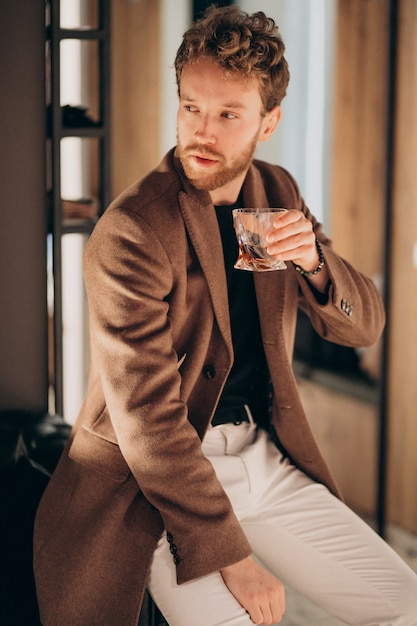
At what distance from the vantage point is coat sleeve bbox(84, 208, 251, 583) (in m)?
1.67

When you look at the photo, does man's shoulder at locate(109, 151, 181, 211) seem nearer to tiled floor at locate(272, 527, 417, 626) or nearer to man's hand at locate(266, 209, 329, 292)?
man's hand at locate(266, 209, 329, 292)

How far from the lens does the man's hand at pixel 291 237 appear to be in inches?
64.9

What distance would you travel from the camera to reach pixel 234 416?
1.92 metres

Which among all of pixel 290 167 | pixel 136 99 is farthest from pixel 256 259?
pixel 136 99

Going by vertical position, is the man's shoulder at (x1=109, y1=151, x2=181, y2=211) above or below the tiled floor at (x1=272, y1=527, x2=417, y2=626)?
above

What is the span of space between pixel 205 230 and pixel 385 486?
7.10 ft

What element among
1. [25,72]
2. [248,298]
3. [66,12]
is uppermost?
[66,12]

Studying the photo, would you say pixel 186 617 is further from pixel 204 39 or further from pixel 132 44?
pixel 132 44

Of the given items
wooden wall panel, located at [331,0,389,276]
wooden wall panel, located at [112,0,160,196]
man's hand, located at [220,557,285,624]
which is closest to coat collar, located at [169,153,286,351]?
man's hand, located at [220,557,285,624]

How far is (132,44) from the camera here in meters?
4.77

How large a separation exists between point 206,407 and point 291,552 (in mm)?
361

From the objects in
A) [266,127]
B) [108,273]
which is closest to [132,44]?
[266,127]

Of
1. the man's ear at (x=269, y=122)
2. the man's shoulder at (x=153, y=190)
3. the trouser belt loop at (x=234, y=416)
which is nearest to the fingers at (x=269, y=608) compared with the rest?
the trouser belt loop at (x=234, y=416)

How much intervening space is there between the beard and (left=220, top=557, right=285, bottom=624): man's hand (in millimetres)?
750
